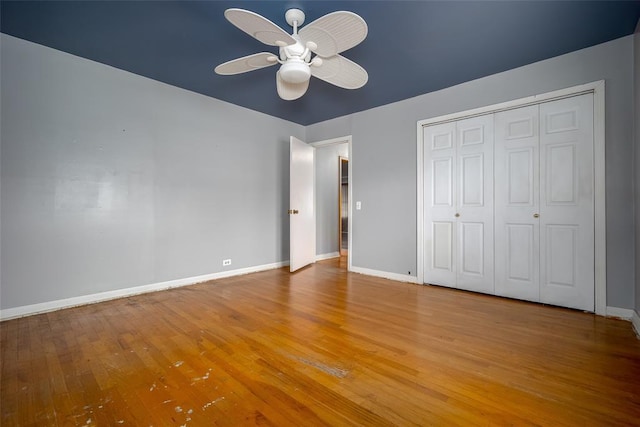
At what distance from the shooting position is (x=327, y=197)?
231 inches

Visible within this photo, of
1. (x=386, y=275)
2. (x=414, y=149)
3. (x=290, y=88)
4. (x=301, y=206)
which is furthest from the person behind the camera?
(x=301, y=206)

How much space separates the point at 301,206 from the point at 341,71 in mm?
2591

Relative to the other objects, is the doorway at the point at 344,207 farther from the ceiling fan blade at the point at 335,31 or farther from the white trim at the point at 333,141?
the ceiling fan blade at the point at 335,31

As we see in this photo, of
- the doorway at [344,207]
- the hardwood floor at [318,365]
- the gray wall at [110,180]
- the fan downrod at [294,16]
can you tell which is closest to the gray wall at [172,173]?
the gray wall at [110,180]

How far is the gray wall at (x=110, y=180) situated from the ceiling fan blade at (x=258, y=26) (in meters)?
2.21

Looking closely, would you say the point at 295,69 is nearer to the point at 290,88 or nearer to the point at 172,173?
the point at 290,88

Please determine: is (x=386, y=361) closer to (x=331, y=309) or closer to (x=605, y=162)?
(x=331, y=309)

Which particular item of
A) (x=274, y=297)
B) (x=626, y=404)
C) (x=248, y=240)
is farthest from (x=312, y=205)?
(x=626, y=404)

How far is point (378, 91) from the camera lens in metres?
3.56

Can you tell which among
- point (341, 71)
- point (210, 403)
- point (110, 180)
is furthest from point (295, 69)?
point (110, 180)

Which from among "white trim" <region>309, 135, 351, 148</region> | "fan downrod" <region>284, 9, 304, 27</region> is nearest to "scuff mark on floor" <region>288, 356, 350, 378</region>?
"fan downrod" <region>284, 9, 304, 27</region>

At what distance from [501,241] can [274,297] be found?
269 cm

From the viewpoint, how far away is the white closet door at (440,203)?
3465mm

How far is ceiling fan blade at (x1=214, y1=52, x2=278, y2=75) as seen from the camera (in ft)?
6.81
